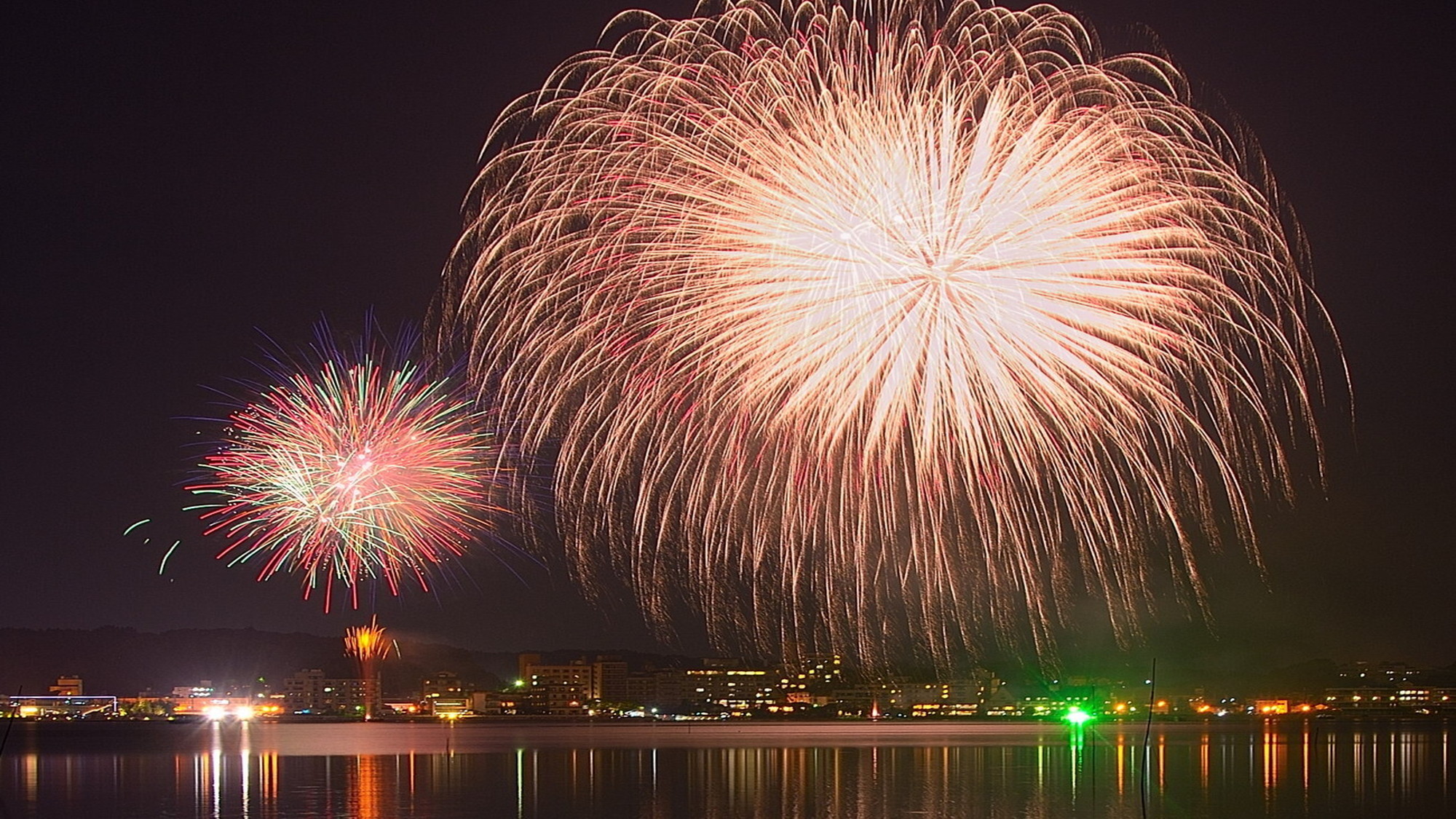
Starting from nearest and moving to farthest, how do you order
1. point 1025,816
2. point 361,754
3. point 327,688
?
point 1025,816 < point 361,754 < point 327,688

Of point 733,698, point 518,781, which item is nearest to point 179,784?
point 518,781

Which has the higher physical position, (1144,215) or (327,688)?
(1144,215)

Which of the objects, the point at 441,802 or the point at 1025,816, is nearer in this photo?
the point at 1025,816

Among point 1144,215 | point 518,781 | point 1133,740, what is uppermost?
A: point 1144,215

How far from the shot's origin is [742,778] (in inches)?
2039

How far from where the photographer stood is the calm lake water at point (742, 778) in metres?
38.9

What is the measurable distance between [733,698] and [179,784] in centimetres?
13961

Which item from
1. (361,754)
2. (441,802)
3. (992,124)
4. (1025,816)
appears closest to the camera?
(992,124)

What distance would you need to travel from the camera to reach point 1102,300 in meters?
28.1

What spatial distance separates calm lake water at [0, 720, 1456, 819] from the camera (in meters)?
38.9

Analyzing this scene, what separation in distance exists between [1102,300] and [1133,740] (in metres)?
65.2

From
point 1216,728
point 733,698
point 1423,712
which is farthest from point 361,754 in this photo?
point 1423,712

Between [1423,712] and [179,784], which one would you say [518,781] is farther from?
[1423,712]

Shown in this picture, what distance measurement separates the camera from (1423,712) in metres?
182
